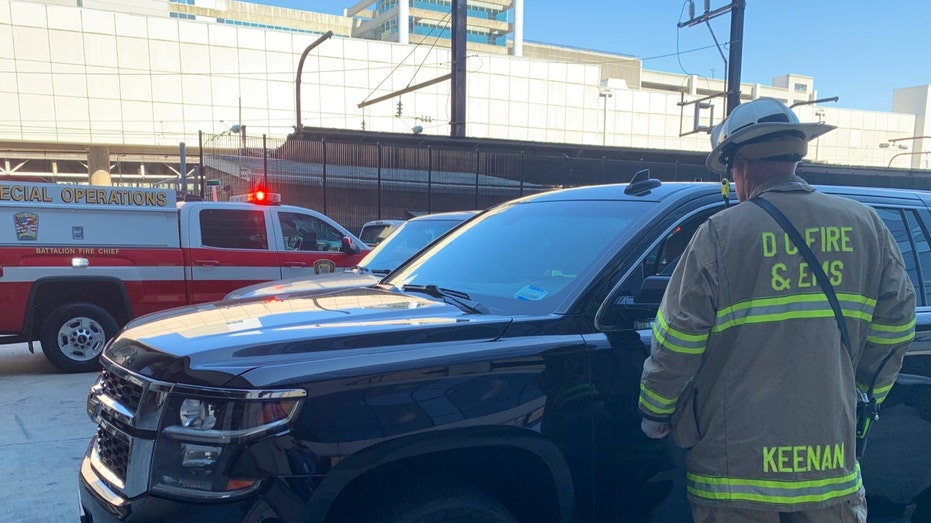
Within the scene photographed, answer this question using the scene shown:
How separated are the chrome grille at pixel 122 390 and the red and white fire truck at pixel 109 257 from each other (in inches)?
216

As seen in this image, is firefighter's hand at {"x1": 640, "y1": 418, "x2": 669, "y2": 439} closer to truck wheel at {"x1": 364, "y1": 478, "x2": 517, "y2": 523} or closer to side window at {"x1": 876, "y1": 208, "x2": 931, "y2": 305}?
truck wheel at {"x1": 364, "y1": 478, "x2": 517, "y2": 523}

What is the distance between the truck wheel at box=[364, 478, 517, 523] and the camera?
1952mm

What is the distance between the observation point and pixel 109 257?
720 cm

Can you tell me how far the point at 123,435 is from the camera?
207 cm

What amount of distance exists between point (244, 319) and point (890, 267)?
7.43ft

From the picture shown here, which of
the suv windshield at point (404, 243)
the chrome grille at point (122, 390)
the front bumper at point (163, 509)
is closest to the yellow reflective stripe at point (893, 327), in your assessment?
the front bumper at point (163, 509)

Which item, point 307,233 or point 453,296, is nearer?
point 453,296

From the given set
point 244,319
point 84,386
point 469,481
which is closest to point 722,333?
point 469,481

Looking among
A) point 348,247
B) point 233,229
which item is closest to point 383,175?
point 233,229

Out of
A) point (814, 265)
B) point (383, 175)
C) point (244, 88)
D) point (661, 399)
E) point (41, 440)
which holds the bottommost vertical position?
point (41, 440)

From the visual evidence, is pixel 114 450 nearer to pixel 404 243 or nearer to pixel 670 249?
pixel 670 249

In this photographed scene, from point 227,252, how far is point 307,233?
1.09 metres

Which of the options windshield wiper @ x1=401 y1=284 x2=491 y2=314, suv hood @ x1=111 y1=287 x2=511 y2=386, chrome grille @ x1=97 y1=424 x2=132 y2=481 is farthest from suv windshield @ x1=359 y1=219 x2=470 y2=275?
chrome grille @ x1=97 y1=424 x2=132 y2=481

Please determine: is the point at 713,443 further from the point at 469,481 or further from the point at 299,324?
the point at 299,324
